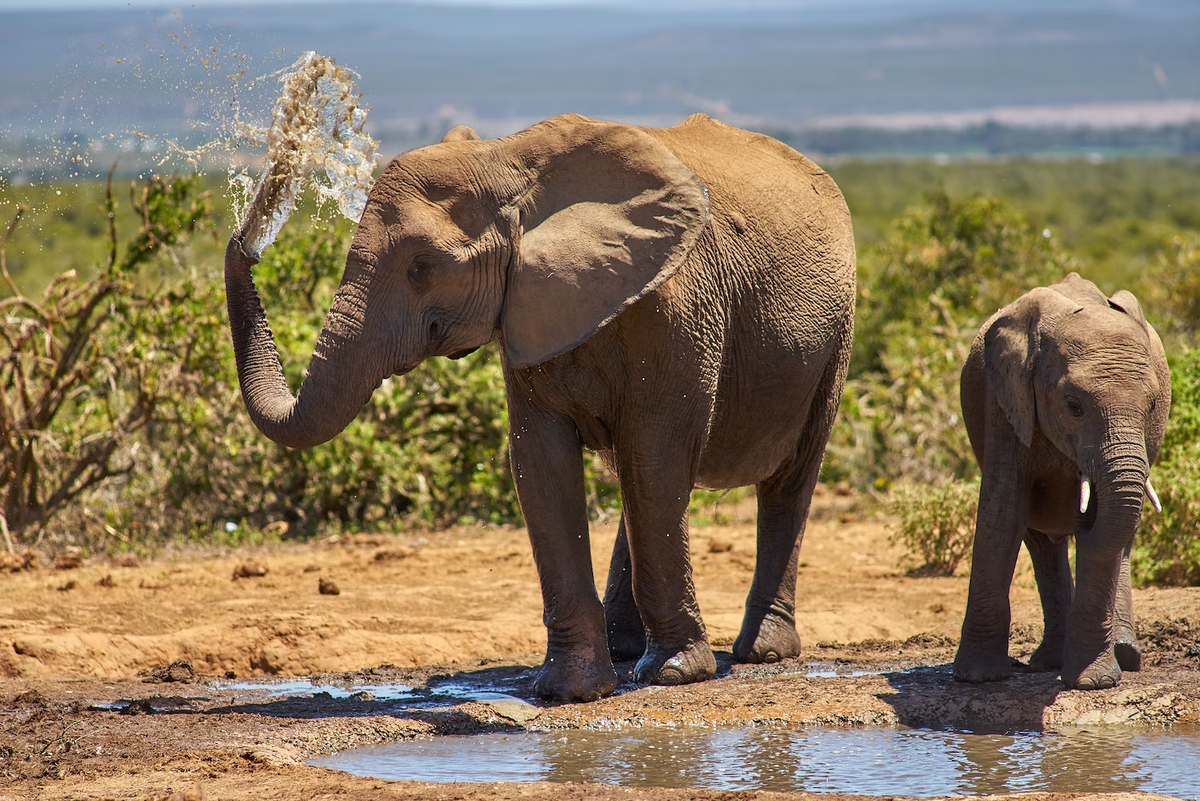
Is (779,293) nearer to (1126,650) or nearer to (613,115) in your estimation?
(1126,650)

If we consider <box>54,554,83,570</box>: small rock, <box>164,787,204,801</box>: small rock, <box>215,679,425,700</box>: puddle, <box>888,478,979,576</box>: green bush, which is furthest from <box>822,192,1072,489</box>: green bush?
<box>164,787,204,801</box>: small rock

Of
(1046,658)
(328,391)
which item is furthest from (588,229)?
(1046,658)

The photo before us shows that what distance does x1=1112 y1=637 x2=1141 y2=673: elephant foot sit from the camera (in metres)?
6.72

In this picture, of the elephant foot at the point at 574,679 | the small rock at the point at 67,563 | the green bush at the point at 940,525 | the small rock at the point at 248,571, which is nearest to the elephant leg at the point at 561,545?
the elephant foot at the point at 574,679

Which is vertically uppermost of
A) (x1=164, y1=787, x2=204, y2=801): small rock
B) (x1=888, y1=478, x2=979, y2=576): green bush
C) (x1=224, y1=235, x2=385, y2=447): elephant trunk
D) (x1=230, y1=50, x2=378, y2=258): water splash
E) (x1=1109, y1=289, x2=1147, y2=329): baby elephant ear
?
(x1=230, y1=50, x2=378, y2=258): water splash

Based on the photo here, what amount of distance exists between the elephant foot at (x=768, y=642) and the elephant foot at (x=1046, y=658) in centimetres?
122

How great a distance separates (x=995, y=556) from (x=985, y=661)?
0.47m

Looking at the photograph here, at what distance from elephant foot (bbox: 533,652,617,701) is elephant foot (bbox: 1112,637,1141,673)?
2.23 meters

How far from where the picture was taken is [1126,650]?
674 centimetres

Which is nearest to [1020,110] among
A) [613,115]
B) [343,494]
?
[613,115]

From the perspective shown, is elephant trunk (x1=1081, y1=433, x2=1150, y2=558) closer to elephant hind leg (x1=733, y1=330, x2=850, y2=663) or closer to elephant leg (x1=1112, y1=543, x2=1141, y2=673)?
elephant leg (x1=1112, y1=543, x2=1141, y2=673)

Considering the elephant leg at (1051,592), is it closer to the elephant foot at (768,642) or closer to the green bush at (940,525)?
the elephant foot at (768,642)

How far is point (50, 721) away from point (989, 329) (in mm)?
4332

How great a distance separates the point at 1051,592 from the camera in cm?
705
